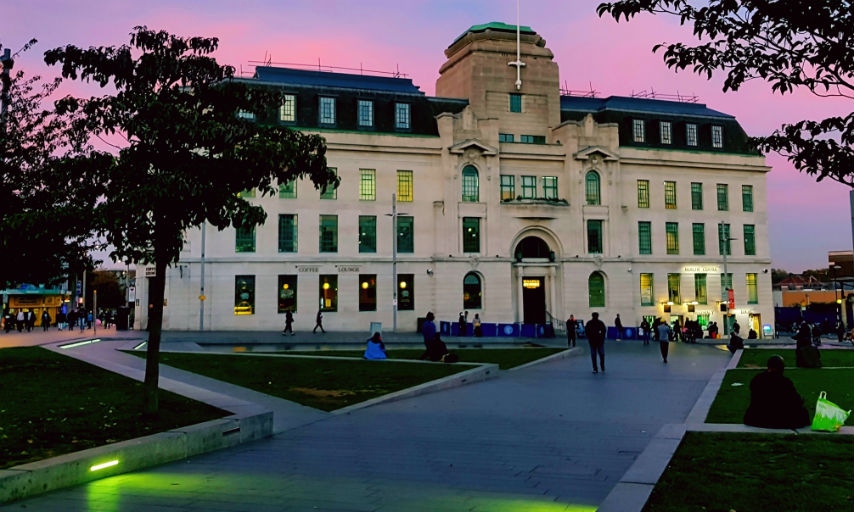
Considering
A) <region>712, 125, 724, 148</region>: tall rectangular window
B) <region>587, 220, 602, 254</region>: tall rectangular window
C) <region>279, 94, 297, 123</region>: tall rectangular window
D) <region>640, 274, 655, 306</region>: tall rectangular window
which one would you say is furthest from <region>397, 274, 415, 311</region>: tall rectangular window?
<region>712, 125, 724, 148</region>: tall rectangular window

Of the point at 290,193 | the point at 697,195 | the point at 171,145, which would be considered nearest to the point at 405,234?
the point at 290,193

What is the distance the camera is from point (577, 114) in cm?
5753

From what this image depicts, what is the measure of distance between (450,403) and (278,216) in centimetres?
3529

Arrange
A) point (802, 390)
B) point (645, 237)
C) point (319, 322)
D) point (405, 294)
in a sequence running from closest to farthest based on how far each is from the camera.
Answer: point (802, 390) → point (319, 322) → point (405, 294) → point (645, 237)

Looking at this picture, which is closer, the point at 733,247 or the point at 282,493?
the point at 282,493

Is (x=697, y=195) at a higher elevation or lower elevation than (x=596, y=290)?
higher

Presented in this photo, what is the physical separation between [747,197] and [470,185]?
2504 cm

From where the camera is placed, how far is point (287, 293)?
48.3m

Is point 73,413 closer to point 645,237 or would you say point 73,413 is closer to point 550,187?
point 550,187

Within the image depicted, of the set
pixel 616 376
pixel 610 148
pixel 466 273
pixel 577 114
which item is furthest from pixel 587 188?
pixel 616 376

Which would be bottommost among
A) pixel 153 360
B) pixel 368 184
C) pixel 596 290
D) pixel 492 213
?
pixel 153 360

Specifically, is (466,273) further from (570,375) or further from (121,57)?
(121,57)

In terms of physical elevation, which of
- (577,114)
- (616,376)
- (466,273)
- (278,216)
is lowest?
(616,376)

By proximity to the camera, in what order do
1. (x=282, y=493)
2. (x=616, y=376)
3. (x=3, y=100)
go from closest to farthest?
(x=282, y=493) → (x=3, y=100) → (x=616, y=376)
